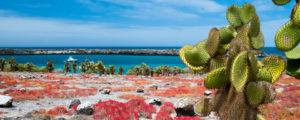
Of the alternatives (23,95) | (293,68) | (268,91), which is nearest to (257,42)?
(268,91)

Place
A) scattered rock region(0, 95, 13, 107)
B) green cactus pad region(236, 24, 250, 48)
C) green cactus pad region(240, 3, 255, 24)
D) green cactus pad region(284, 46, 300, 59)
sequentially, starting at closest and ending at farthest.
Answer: green cactus pad region(236, 24, 250, 48), green cactus pad region(240, 3, 255, 24), green cactus pad region(284, 46, 300, 59), scattered rock region(0, 95, 13, 107)

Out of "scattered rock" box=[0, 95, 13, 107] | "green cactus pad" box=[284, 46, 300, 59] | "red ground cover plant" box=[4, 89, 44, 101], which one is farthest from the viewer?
"red ground cover plant" box=[4, 89, 44, 101]

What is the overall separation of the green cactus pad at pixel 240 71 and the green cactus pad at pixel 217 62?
0.71m

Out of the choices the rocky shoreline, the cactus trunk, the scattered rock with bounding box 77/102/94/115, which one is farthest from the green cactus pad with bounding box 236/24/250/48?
the rocky shoreline

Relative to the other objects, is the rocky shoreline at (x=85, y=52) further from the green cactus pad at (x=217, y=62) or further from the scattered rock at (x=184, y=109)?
the green cactus pad at (x=217, y=62)

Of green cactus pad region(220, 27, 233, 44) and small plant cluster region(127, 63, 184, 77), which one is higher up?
green cactus pad region(220, 27, 233, 44)

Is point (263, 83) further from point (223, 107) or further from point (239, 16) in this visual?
point (239, 16)

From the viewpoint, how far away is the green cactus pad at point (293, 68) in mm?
4859

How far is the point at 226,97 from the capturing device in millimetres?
3945

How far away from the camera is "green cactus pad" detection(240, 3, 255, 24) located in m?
3.90

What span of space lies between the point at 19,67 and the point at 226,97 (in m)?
54.8

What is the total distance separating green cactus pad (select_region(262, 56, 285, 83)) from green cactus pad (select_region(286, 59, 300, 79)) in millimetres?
1476

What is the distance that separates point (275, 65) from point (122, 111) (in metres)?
8.50

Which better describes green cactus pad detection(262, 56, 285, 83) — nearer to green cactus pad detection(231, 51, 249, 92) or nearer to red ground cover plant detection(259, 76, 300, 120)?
green cactus pad detection(231, 51, 249, 92)
